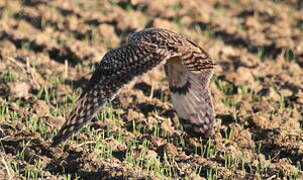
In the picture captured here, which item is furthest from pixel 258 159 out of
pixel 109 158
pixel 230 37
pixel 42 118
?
pixel 230 37

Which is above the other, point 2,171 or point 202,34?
point 202,34

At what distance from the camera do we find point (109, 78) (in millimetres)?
5953

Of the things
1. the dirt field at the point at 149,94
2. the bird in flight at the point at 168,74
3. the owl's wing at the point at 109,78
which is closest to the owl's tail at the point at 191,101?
the bird in flight at the point at 168,74

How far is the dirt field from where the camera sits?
20.9 ft

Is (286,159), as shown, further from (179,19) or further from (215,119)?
(179,19)

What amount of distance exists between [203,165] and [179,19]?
395 cm

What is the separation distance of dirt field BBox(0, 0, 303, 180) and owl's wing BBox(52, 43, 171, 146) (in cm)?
42

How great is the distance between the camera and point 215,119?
717 centimetres

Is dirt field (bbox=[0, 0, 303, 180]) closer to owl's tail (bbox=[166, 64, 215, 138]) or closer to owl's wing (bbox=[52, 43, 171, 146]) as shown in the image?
owl's tail (bbox=[166, 64, 215, 138])

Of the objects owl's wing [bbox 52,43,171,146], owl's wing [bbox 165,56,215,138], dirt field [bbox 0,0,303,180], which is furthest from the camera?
owl's wing [bbox 165,56,215,138]

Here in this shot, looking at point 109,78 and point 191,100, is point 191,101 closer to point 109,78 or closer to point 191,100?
point 191,100

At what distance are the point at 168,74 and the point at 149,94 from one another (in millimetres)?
966

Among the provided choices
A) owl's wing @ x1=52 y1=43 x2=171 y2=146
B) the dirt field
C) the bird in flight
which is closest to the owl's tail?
the bird in flight

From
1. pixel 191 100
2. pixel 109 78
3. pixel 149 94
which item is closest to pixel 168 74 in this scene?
pixel 191 100
